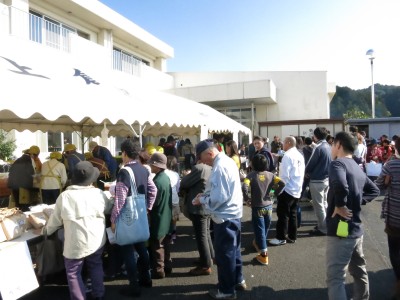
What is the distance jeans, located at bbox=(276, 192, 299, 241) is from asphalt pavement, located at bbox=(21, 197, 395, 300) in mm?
A: 200

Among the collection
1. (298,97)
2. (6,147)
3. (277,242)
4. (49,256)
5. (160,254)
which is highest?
(298,97)

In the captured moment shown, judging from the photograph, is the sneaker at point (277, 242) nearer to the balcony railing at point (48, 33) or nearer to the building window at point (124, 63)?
the balcony railing at point (48, 33)

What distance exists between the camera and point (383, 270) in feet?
14.2

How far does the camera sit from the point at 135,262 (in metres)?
3.70

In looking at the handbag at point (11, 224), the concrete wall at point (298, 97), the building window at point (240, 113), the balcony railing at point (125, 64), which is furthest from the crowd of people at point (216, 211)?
the concrete wall at point (298, 97)

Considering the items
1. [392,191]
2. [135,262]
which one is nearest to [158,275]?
[135,262]

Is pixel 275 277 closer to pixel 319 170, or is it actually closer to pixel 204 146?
pixel 204 146

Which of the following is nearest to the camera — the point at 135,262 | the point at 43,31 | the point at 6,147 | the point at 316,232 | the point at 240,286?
the point at 135,262

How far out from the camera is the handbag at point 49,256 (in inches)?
137

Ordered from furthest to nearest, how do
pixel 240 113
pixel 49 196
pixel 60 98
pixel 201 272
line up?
pixel 240 113
pixel 49 196
pixel 60 98
pixel 201 272

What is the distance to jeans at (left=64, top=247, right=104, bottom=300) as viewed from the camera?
10.3 ft

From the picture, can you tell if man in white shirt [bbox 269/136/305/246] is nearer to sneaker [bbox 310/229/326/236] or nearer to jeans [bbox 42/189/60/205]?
sneaker [bbox 310/229/326/236]

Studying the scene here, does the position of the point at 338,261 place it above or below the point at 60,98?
below

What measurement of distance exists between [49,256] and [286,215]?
11.8 feet
